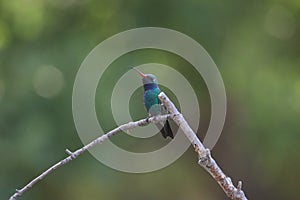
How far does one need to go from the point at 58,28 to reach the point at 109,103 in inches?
24.0

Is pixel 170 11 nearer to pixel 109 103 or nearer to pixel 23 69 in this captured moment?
pixel 109 103

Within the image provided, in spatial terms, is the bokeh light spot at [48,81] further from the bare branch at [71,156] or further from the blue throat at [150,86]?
the bare branch at [71,156]

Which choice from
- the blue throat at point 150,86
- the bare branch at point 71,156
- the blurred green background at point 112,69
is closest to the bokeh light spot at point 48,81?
the blurred green background at point 112,69

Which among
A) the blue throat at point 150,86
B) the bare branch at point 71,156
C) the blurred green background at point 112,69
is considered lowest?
the bare branch at point 71,156

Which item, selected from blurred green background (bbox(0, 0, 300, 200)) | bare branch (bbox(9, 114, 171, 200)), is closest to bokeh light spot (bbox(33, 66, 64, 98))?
blurred green background (bbox(0, 0, 300, 200))

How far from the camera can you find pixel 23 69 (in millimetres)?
3432

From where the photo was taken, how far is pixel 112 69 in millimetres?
3367

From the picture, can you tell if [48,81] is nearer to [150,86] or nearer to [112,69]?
[112,69]

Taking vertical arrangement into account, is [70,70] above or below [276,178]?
above

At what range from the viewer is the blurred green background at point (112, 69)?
3.44m

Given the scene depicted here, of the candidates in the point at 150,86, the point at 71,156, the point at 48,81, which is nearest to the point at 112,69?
the point at 48,81

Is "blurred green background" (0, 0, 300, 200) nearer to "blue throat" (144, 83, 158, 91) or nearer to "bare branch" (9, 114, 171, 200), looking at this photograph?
"blue throat" (144, 83, 158, 91)

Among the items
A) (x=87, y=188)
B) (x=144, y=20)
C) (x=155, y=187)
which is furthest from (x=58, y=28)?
(x=155, y=187)

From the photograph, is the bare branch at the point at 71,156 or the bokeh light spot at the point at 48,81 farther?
the bokeh light spot at the point at 48,81
